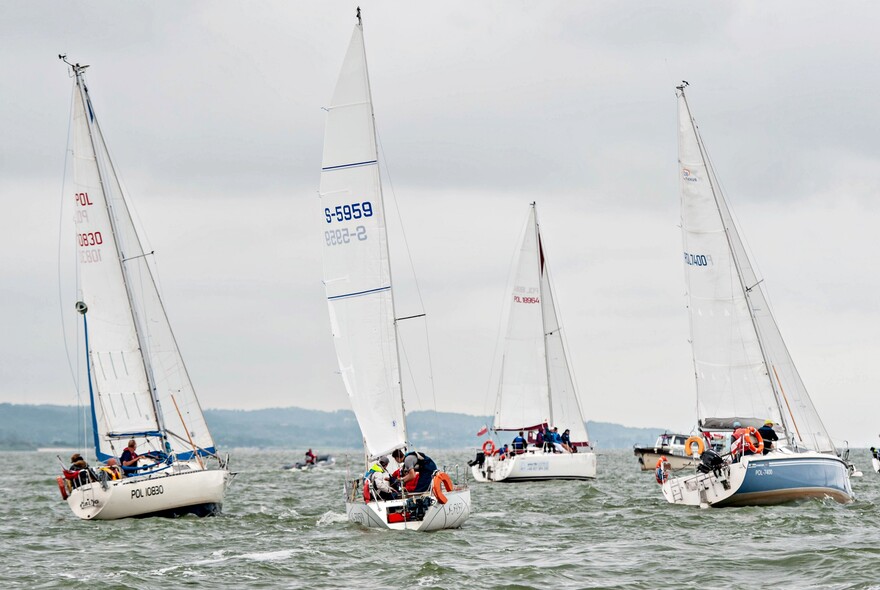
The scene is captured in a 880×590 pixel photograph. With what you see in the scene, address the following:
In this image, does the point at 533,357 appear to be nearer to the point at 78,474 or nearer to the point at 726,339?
the point at 726,339

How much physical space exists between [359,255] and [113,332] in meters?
8.48

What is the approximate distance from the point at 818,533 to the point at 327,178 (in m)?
12.5

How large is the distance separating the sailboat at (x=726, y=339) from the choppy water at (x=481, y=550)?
2968 millimetres

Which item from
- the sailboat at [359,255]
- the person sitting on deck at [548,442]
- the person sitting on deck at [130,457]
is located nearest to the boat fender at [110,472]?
the person sitting on deck at [130,457]

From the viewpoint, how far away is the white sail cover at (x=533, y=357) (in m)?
53.7

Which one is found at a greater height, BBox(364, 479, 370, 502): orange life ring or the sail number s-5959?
the sail number s-5959

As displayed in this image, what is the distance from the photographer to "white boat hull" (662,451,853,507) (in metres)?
29.1

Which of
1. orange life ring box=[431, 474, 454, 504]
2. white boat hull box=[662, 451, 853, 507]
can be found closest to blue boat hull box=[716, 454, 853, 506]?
white boat hull box=[662, 451, 853, 507]

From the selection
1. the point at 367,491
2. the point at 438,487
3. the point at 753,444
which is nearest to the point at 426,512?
the point at 438,487

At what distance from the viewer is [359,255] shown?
2802 cm

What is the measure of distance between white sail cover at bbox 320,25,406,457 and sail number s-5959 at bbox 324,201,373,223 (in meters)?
0.02

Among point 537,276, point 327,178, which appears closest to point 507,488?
point 537,276

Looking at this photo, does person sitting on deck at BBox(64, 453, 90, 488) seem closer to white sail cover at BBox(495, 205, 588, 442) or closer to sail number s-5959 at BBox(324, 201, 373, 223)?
sail number s-5959 at BBox(324, 201, 373, 223)

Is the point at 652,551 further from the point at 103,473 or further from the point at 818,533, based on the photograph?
the point at 103,473
